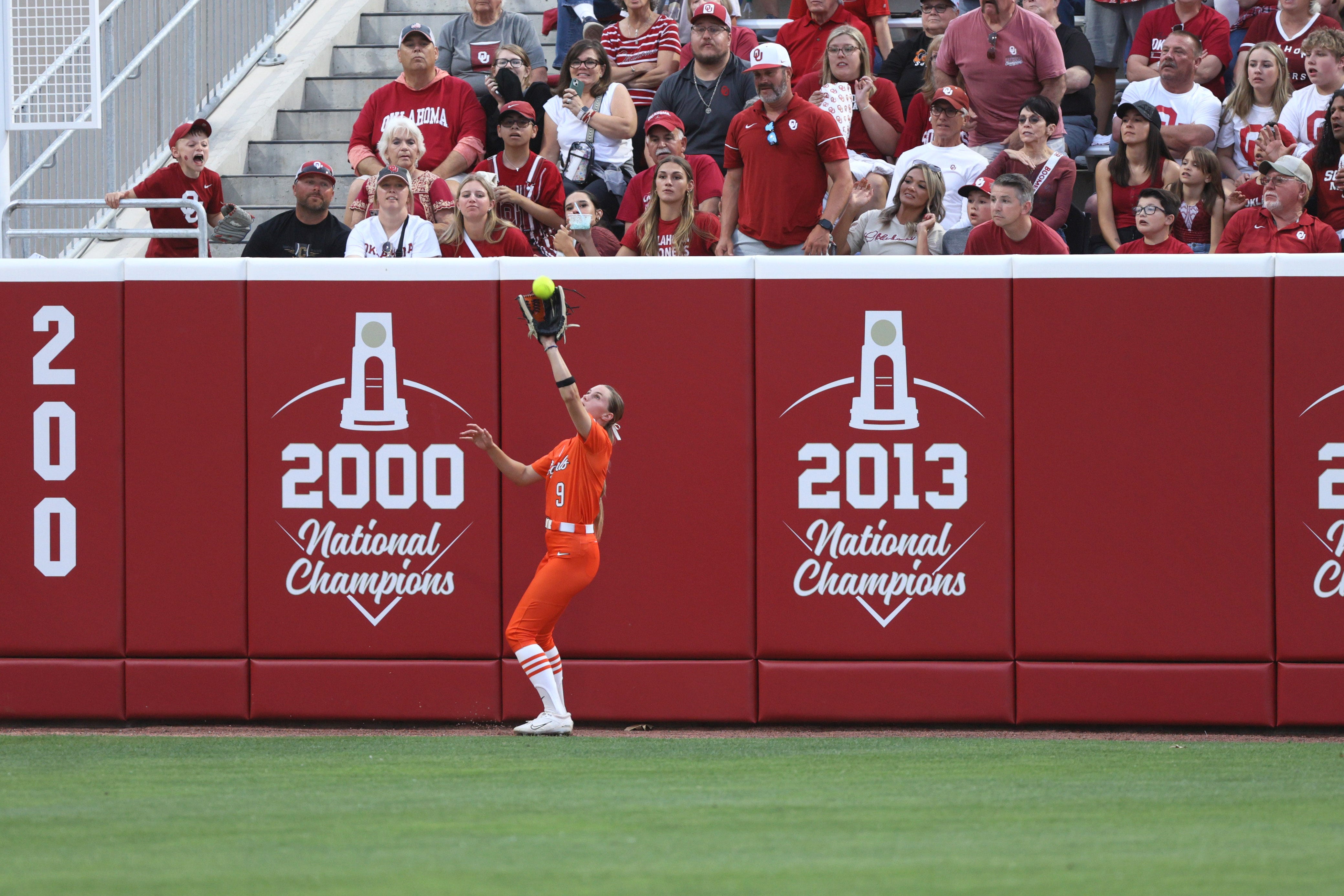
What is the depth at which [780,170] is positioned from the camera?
1017cm

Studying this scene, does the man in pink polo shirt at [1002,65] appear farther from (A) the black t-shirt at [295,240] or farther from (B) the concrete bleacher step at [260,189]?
(B) the concrete bleacher step at [260,189]

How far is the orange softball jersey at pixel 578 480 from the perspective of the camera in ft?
28.2

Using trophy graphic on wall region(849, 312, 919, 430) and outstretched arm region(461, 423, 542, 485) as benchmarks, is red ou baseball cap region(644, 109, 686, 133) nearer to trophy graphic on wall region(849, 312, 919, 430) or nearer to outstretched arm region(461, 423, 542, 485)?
trophy graphic on wall region(849, 312, 919, 430)

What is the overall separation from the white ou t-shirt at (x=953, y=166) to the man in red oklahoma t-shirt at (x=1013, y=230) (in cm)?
118

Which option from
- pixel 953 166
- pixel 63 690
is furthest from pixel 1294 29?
pixel 63 690

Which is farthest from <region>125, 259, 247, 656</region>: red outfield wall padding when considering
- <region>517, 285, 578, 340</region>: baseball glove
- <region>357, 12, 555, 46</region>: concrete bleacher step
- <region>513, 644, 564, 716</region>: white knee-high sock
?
<region>357, 12, 555, 46</region>: concrete bleacher step

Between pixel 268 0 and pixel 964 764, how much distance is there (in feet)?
34.5

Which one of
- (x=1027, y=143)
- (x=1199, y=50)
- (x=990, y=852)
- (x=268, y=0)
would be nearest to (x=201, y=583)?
(x=990, y=852)

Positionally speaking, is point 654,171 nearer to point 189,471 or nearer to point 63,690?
point 189,471

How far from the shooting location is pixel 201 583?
919 cm

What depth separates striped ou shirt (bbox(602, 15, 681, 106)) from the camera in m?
12.7

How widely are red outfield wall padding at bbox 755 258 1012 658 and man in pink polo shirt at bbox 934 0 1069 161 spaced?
288 cm

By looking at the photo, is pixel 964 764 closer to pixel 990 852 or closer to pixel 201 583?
pixel 990 852

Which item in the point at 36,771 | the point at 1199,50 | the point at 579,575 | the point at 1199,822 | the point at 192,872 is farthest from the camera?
the point at 1199,50
